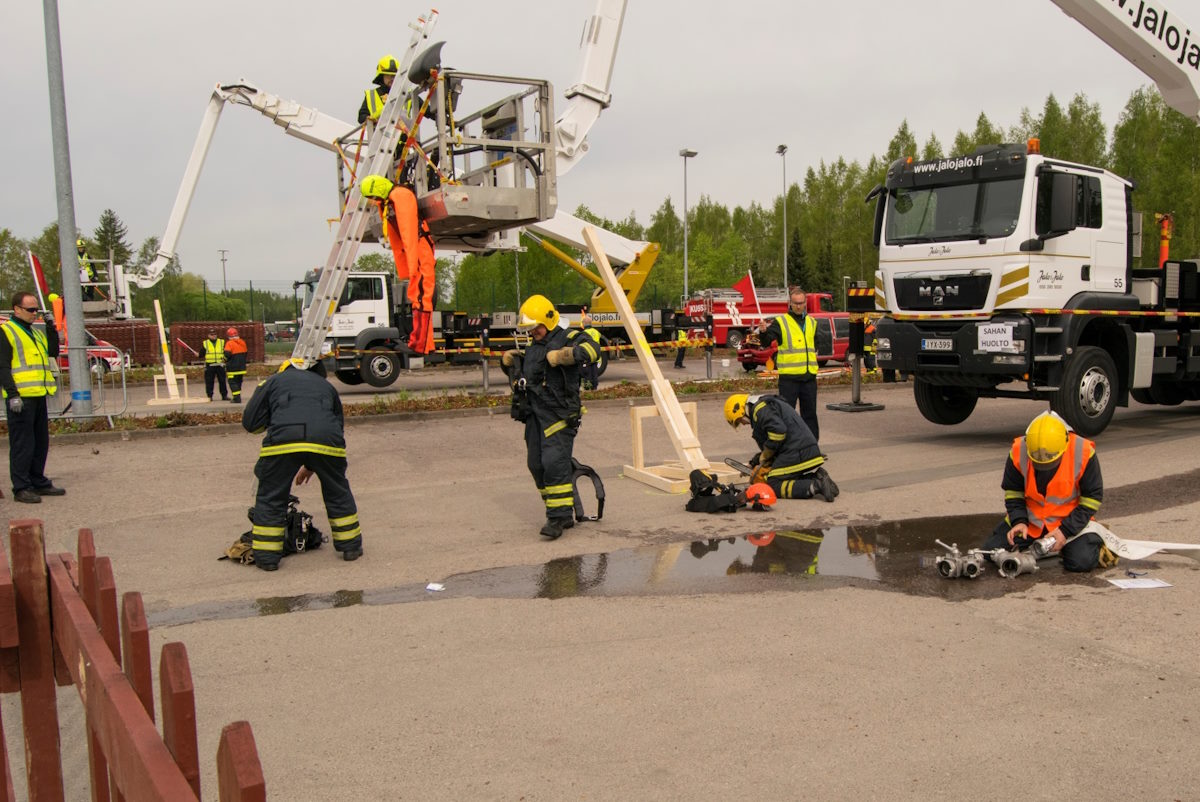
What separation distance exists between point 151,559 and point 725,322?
26.9m

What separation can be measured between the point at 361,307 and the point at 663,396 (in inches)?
489

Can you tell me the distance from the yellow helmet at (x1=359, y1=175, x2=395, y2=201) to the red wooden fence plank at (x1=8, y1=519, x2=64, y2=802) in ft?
21.3

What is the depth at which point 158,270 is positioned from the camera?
22.7 meters

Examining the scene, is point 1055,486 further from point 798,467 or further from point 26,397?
point 26,397

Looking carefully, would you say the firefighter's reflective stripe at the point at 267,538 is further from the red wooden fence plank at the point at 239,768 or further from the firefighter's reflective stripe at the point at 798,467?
the red wooden fence plank at the point at 239,768

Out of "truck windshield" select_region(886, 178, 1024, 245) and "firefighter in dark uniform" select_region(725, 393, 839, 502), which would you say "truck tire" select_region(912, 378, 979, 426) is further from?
"firefighter in dark uniform" select_region(725, 393, 839, 502)

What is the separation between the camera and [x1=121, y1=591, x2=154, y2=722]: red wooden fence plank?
1935 mm

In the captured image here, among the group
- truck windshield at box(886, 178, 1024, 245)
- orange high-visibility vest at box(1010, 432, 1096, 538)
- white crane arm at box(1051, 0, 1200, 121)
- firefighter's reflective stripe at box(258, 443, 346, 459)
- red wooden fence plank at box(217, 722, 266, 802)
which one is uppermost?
white crane arm at box(1051, 0, 1200, 121)

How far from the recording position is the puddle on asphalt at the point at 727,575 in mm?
5797

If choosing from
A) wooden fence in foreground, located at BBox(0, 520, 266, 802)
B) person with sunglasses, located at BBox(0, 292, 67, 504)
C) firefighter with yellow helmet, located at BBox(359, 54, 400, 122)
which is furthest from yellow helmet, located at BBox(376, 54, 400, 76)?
wooden fence in foreground, located at BBox(0, 520, 266, 802)

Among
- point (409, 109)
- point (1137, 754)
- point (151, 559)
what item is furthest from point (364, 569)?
point (409, 109)

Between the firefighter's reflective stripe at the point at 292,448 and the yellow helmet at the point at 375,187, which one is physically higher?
the yellow helmet at the point at 375,187

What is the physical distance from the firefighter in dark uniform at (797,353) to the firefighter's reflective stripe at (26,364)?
720cm

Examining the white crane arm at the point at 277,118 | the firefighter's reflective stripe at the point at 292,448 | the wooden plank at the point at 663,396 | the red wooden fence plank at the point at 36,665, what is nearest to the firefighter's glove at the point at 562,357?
the firefighter's reflective stripe at the point at 292,448
